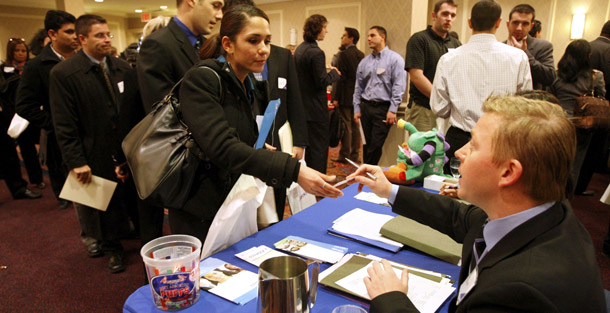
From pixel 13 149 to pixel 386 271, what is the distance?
A: 193 inches

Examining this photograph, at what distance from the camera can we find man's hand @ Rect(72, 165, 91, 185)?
8.50 ft

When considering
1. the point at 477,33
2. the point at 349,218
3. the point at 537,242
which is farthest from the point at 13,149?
the point at 537,242

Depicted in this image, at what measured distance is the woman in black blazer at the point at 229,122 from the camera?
1395mm

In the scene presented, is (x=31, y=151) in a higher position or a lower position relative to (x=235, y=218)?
lower

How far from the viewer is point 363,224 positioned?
158cm

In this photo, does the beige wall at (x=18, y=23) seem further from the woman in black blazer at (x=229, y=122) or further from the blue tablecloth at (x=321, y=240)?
the blue tablecloth at (x=321, y=240)

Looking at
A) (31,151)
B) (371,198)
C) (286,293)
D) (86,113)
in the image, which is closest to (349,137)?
(86,113)

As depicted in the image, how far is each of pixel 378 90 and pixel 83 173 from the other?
3328 millimetres

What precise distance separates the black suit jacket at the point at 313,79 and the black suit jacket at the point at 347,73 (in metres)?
1.51

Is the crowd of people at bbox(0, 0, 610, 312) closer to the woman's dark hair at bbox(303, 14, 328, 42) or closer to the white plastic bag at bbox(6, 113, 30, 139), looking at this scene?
the woman's dark hair at bbox(303, 14, 328, 42)

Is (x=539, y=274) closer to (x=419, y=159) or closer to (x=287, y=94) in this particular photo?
(x=419, y=159)

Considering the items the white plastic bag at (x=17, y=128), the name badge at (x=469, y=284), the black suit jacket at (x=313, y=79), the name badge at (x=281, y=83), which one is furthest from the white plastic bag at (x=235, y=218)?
the white plastic bag at (x=17, y=128)

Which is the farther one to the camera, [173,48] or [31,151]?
[31,151]

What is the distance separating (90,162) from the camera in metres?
2.72
